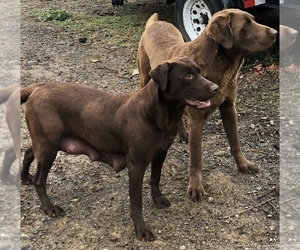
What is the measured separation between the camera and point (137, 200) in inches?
159

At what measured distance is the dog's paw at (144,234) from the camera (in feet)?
13.3

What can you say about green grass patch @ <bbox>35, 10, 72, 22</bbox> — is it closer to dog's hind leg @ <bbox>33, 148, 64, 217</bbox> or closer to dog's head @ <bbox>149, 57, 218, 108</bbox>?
dog's hind leg @ <bbox>33, 148, 64, 217</bbox>

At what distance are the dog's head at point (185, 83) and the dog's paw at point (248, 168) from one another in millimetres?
1309

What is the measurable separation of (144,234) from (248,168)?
4.21ft

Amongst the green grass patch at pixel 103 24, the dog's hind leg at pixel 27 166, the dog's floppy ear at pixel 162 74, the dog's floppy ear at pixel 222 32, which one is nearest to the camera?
the dog's floppy ear at pixel 162 74

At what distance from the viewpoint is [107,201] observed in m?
4.57

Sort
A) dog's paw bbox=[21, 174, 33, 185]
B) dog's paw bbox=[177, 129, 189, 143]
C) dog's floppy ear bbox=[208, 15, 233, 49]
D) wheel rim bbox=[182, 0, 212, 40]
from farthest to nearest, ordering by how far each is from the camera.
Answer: wheel rim bbox=[182, 0, 212, 40] < dog's paw bbox=[177, 129, 189, 143] < dog's paw bbox=[21, 174, 33, 185] < dog's floppy ear bbox=[208, 15, 233, 49]

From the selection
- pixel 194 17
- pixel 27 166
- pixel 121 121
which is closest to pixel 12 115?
pixel 27 166

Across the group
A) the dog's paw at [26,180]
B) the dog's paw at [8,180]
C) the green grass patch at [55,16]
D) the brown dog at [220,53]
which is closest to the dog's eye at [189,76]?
the brown dog at [220,53]

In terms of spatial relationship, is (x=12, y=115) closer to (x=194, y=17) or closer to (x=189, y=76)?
(x=189, y=76)

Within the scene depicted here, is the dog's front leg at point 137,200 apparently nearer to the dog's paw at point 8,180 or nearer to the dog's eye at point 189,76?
the dog's eye at point 189,76

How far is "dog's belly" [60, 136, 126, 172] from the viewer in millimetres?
4238

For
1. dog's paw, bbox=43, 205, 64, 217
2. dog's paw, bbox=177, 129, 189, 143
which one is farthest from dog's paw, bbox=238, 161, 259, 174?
dog's paw, bbox=43, 205, 64, 217

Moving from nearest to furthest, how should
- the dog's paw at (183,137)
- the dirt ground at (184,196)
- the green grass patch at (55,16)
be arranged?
1. the dirt ground at (184,196)
2. the dog's paw at (183,137)
3. the green grass patch at (55,16)
